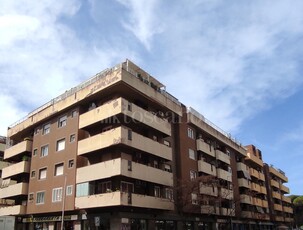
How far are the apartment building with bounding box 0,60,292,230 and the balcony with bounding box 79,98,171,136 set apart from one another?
0.11 metres

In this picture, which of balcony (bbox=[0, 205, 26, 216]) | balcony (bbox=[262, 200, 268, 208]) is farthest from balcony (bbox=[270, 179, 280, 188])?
balcony (bbox=[0, 205, 26, 216])

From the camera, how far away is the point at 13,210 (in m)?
47.9

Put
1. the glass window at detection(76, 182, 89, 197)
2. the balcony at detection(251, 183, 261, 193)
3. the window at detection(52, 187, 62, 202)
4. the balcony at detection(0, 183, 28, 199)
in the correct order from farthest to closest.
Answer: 1. the balcony at detection(251, 183, 261, 193)
2. the balcony at detection(0, 183, 28, 199)
3. the window at detection(52, 187, 62, 202)
4. the glass window at detection(76, 182, 89, 197)

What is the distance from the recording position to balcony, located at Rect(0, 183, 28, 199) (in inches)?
1883

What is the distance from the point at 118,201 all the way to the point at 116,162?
3.86 meters

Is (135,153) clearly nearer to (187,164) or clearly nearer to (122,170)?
(122,170)

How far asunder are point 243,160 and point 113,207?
41.5 m

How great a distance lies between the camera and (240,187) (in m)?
67.0

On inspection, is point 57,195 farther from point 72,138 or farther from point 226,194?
point 226,194

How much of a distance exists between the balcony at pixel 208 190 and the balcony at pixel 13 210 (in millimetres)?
22874

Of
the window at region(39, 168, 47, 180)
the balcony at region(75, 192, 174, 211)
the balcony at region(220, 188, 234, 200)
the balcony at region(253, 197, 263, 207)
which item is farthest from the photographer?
the balcony at region(253, 197, 263, 207)

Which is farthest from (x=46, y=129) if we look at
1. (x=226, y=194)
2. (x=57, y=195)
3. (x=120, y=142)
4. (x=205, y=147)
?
(x=226, y=194)

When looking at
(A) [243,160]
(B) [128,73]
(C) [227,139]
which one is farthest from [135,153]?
(A) [243,160]

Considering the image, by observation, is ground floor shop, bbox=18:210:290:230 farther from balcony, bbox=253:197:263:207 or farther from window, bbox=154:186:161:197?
balcony, bbox=253:197:263:207
